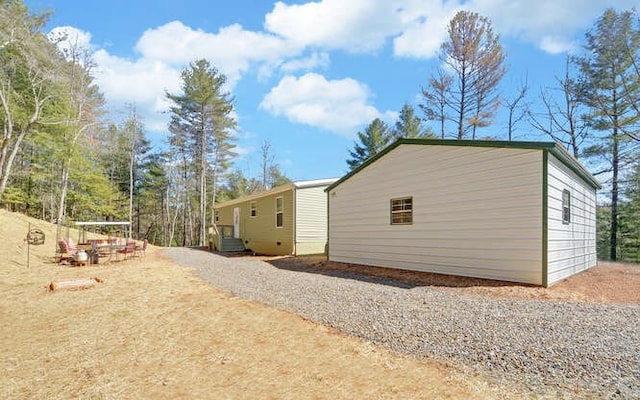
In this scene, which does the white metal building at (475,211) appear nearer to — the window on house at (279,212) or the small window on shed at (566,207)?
the small window on shed at (566,207)

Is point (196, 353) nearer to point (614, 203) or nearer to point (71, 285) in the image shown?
point (71, 285)

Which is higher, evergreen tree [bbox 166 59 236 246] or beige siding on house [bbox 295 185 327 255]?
evergreen tree [bbox 166 59 236 246]

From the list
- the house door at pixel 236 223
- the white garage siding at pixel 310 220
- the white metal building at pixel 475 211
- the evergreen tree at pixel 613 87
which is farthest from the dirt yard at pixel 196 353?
the evergreen tree at pixel 613 87

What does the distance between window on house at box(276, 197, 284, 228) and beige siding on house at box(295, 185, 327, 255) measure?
1250 millimetres

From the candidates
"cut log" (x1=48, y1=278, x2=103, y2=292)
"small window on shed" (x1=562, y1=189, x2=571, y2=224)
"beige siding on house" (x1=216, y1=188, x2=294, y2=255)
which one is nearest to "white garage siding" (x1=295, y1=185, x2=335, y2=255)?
"beige siding on house" (x1=216, y1=188, x2=294, y2=255)

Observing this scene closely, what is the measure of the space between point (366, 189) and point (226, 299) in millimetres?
6011

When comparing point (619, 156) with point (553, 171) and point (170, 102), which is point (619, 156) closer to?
point (553, 171)

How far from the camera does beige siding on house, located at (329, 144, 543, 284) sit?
7.14 m

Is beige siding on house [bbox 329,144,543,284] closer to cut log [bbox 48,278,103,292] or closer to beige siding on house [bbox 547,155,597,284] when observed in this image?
beige siding on house [bbox 547,155,597,284]

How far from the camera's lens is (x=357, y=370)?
3.26 meters

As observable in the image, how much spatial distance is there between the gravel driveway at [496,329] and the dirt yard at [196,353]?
32 cm

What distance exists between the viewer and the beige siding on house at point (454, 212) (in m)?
7.14

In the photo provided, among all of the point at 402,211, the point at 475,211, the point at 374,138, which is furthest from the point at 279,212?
the point at 374,138

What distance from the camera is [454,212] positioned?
8352 millimetres
